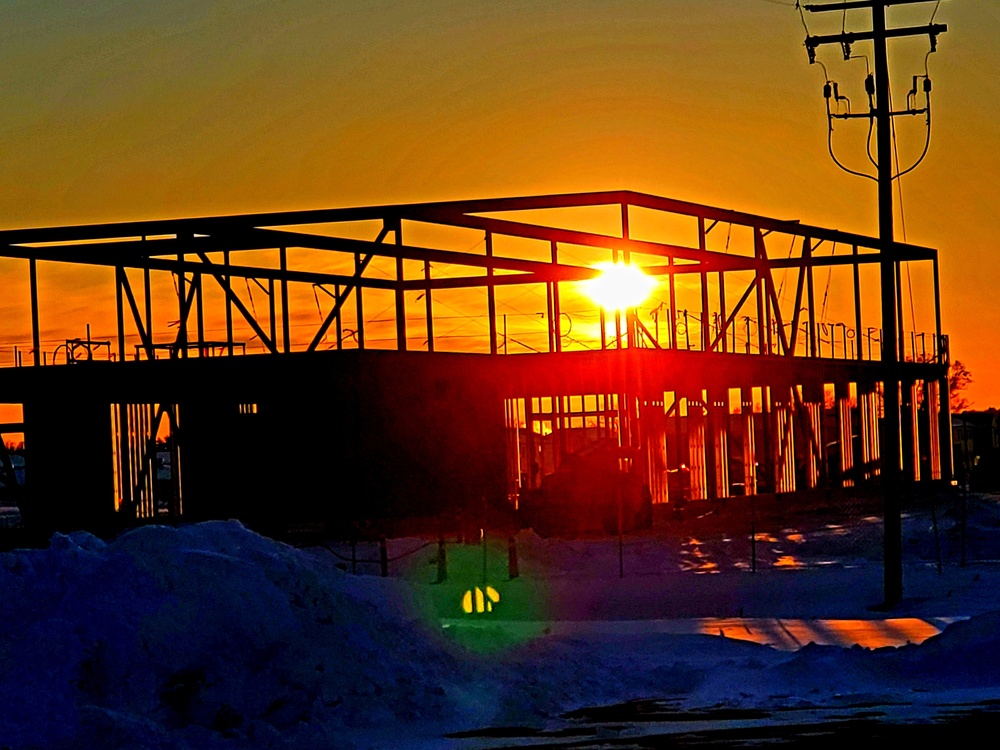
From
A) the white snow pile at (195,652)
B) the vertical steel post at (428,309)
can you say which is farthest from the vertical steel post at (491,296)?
the white snow pile at (195,652)

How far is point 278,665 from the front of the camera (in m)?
17.3

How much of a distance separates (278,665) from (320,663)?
1.50 feet

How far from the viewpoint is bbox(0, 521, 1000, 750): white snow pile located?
1627 centimetres

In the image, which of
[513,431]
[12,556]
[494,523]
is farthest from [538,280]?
[12,556]

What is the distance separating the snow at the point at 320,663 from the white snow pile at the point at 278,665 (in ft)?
0.06

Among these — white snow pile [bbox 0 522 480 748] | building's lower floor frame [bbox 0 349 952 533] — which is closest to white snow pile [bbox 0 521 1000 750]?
white snow pile [bbox 0 522 480 748]

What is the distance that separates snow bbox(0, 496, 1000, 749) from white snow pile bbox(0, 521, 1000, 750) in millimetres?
19

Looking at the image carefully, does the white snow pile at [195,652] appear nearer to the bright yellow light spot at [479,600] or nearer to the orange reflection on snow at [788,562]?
the bright yellow light spot at [479,600]

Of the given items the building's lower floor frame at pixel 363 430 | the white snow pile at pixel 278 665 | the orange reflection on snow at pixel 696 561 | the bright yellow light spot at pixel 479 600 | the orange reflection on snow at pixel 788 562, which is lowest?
the orange reflection on snow at pixel 788 562

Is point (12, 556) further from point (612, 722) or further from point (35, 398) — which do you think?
point (35, 398)

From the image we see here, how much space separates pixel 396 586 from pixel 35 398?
67.9 ft

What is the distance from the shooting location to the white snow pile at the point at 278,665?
16.3 meters

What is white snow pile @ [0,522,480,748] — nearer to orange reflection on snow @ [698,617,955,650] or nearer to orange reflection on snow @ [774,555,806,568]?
orange reflection on snow @ [698,617,955,650]

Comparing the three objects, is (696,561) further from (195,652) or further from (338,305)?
(195,652)
